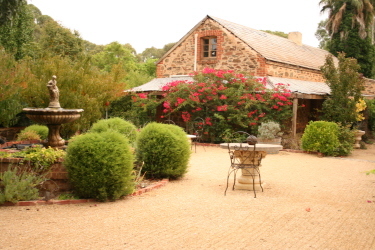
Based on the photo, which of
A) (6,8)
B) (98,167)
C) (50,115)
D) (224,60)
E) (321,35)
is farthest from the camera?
(321,35)

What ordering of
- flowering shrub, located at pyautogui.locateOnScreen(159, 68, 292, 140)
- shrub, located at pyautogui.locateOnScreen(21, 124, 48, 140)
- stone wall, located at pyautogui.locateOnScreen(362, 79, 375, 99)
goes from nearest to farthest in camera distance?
shrub, located at pyautogui.locateOnScreen(21, 124, 48, 140), flowering shrub, located at pyautogui.locateOnScreen(159, 68, 292, 140), stone wall, located at pyautogui.locateOnScreen(362, 79, 375, 99)

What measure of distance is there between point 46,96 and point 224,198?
782 centimetres

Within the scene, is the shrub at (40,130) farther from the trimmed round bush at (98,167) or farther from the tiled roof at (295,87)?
the tiled roof at (295,87)

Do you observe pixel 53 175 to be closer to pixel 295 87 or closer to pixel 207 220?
pixel 207 220

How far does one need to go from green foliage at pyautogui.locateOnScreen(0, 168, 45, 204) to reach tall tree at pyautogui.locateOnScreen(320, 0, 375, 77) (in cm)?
2372

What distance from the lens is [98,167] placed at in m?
5.84

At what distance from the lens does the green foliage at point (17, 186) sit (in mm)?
5625

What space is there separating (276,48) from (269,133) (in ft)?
22.9

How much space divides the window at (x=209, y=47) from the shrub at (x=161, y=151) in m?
10.6

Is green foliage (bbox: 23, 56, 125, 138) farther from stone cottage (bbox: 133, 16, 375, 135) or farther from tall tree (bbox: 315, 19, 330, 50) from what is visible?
tall tree (bbox: 315, 19, 330, 50)

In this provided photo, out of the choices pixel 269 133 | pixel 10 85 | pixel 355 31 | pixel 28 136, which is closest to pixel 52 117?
pixel 28 136

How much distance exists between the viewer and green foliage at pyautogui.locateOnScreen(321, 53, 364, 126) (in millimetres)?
14258

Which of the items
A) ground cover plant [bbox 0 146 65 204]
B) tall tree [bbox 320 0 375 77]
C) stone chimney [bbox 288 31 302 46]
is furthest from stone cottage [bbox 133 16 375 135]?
ground cover plant [bbox 0 146 65 204]

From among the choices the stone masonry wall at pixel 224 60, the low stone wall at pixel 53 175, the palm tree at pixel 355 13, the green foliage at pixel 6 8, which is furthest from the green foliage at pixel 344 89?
the palm tree at pixel 355 13
